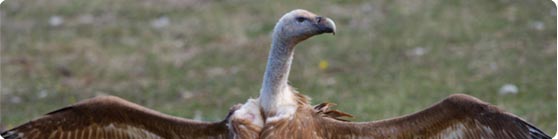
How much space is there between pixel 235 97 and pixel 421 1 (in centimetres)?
354

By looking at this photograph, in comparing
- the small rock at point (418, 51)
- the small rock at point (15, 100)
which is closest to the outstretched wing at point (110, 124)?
the small rock at point (15, 100)

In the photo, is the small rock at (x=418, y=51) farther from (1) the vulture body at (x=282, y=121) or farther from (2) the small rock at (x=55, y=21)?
(1) the vulture body at (x=282, y=121)

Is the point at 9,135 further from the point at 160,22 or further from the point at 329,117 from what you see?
the point at 160,22

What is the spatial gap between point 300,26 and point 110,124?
1.34 metres

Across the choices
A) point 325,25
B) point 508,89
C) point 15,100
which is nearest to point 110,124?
point 325,25

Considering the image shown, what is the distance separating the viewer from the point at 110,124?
654cm

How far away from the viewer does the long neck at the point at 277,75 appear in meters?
6.14

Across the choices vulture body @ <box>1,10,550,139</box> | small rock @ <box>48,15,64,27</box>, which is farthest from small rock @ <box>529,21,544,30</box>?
small rock @ <box>48,15,64,27</box>

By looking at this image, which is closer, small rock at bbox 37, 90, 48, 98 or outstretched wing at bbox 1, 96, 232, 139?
outstretched wing at bbox 1, 96, 232, 139

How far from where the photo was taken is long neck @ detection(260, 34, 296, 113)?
20.1ft

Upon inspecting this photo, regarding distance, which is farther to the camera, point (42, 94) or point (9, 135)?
point (42, 94)

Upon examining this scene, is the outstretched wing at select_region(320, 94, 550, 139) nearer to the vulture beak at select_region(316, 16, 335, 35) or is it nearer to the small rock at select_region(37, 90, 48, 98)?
the vulture beak at select_region(316, 16, 335, 35)

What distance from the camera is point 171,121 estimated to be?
21.2 ft

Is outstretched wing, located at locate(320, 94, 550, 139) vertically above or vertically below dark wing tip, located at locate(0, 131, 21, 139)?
above
